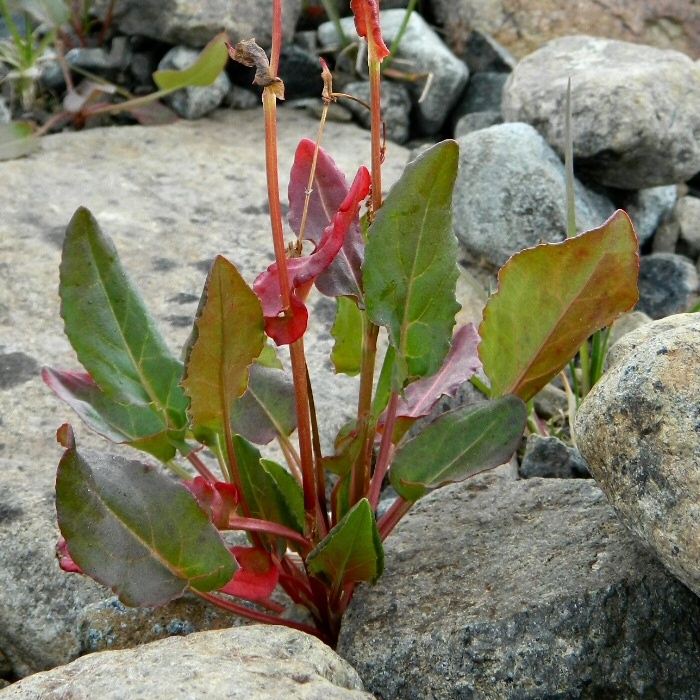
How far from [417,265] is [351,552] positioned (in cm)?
39

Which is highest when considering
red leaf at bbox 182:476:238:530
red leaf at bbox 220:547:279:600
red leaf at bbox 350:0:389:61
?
red leaf at bbox 350:0:389:61

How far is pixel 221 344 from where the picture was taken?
49.1 inches

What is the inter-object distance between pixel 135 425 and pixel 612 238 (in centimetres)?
78

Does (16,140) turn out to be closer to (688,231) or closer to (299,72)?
(299,72)

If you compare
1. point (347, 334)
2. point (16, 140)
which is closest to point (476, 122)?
point (16, 140)

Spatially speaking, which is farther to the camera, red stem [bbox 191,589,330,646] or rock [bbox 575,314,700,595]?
red stem [bbox 191,589,330,646]

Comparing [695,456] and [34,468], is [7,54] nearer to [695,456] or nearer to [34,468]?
[34,468]

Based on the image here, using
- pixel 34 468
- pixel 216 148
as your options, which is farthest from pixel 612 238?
pixel 216 148

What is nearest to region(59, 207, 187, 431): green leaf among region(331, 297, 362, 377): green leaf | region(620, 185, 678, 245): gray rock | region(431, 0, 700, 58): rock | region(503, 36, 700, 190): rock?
region(331, 297, 362, 377): green leaf

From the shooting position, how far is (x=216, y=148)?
11.2 feet

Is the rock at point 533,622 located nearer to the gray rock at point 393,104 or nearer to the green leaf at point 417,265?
the green leaf at point 417,265

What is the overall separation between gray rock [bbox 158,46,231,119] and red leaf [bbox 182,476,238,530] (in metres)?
2.50

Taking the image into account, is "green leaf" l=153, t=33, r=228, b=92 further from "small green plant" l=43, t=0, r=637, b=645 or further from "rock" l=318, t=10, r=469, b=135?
"small green plant" l=43, t=0, r=637, b=645

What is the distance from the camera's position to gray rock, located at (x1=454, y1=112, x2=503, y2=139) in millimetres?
3402
